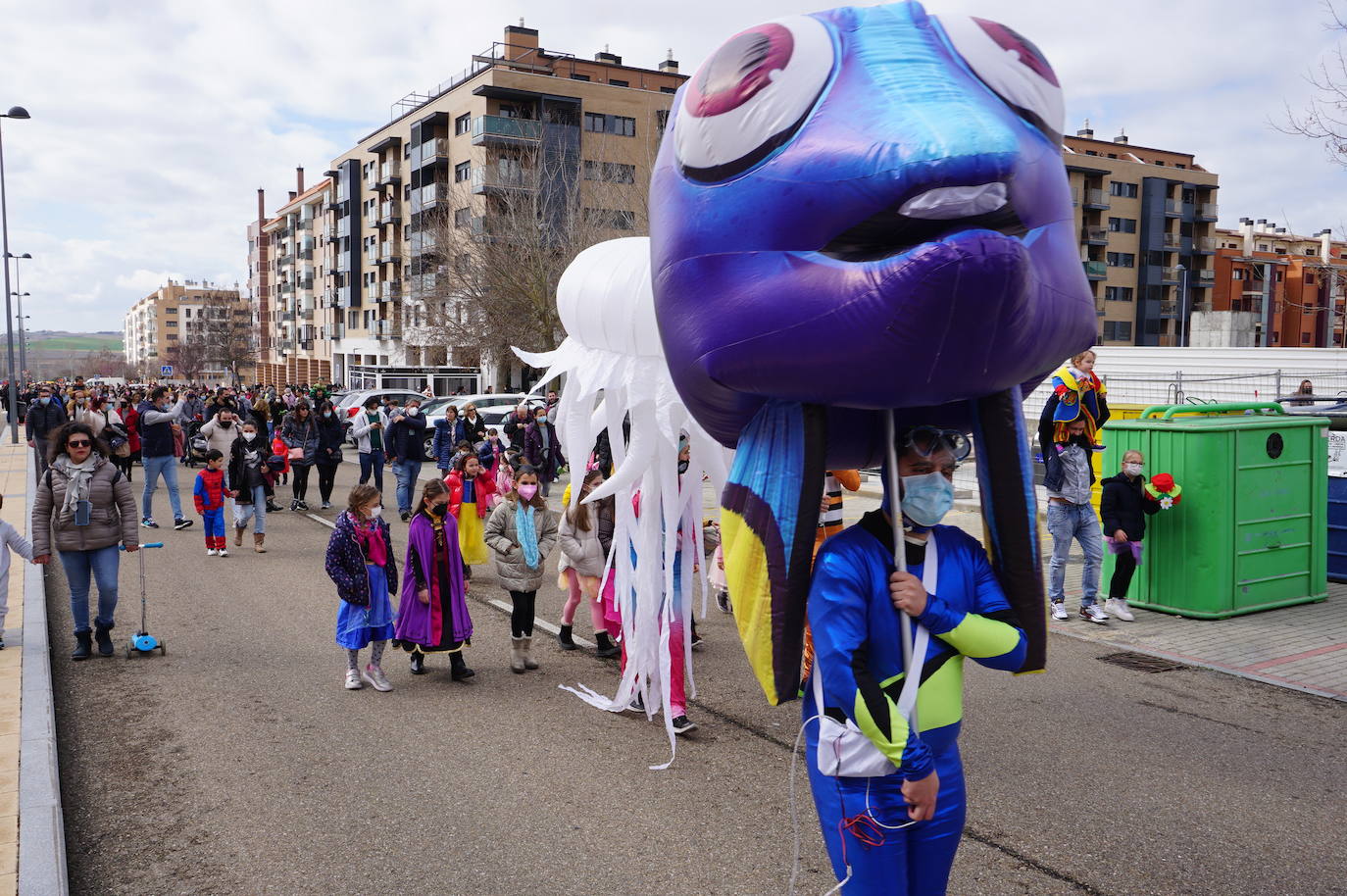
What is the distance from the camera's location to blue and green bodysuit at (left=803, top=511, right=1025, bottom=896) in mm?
3068

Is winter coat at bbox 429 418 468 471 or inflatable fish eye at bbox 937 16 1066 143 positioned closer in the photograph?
inflatable fish eye at bbox 937 16 1066 143

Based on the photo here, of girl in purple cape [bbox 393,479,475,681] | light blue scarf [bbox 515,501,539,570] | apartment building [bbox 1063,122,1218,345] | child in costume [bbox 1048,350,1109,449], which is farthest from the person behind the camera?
apartment building [bbox 1063,122,1218,345]

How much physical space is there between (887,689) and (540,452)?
1540 centimetres

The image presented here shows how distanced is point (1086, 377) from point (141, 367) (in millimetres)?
161673

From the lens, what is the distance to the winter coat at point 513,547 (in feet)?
26.1

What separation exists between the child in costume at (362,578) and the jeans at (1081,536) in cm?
558

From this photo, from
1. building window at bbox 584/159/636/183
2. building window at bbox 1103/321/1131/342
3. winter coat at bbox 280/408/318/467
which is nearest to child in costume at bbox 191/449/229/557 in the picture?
winter coat at bbox 280/408/318/467

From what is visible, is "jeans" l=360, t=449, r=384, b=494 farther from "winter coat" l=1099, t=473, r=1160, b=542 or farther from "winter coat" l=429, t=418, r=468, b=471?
"winter coat" l=1099, t=473, r=1160, b=542

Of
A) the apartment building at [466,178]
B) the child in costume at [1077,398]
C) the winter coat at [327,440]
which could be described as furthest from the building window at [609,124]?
the child in costume at [1077,398]

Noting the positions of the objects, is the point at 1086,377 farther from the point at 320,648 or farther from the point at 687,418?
the point at 320,648

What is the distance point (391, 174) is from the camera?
6244 centimetres

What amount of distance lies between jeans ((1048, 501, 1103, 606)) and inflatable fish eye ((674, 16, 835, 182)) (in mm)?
6880

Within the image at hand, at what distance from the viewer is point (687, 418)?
17.5 feet

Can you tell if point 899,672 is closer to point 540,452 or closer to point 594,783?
point 594,783
